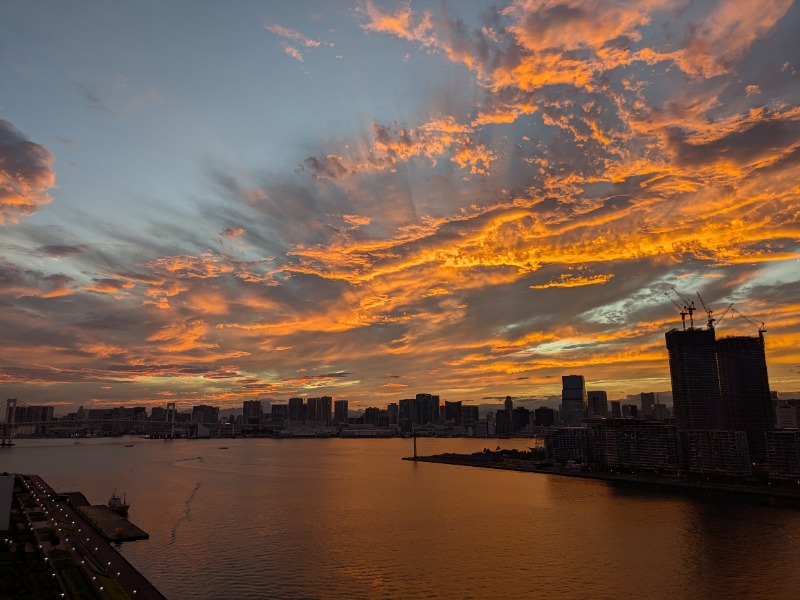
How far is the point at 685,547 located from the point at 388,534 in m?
27.1

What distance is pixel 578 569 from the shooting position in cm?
3962

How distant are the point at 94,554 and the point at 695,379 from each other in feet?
545

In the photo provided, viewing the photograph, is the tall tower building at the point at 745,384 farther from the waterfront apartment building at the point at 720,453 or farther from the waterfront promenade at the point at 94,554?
the waterfront promenade at the point at 94,554

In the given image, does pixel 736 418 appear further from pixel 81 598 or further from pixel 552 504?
pixel 81 598

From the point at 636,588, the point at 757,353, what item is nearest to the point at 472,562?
the point at 636,588

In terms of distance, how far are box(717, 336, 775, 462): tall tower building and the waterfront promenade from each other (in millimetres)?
162165

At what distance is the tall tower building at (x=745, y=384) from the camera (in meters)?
152

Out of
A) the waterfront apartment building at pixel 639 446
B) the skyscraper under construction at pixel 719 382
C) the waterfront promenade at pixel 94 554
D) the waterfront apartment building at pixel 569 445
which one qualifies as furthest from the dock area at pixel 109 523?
the skyscraper under construction at pixel 719 382

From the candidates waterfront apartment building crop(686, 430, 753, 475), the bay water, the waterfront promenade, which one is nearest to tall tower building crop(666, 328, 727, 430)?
waterfront apartment building crop(686, 430, 753, 475)

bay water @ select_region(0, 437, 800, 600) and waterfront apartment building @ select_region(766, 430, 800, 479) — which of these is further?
waterfront apartment building @ select_region(766, 430, 800, 479)

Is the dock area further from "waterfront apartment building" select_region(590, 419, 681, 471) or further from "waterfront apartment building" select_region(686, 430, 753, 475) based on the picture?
"waterfront apartment building" select_region(686, 430, 753, 475)

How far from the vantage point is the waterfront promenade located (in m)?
32.3

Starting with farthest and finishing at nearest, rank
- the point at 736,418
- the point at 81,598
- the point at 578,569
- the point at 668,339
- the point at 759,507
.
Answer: the point at 668,339
the point at 736,418
the point at 759,507
the point at 578,569
the point at 81,598

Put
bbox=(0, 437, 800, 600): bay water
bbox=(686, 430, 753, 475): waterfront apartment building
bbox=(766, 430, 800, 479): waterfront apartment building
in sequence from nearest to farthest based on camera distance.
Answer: bbox=(0, 437, 800, 600): bay water, bbox=(766, 430, 800, 479): waterfront apartment building, bbox=(686, 430, 753, 475): waterfront apartment building
